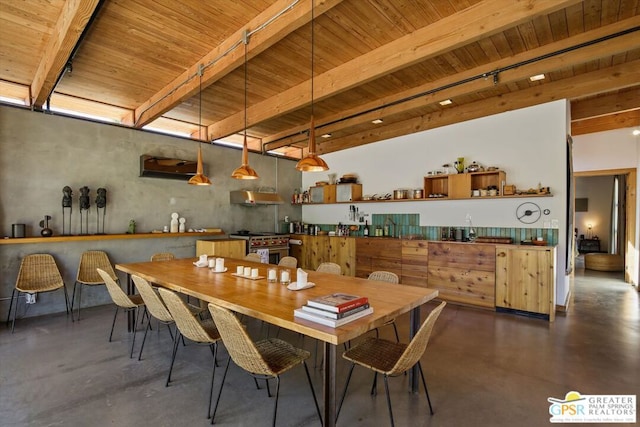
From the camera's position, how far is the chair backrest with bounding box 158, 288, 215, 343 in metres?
2.20

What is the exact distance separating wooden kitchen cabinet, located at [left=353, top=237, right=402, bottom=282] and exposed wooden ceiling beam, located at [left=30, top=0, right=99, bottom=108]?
4807mm

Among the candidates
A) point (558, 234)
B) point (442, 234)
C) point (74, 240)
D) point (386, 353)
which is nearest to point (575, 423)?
point (386, 353)

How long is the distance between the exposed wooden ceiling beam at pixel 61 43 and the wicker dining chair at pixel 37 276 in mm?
2074

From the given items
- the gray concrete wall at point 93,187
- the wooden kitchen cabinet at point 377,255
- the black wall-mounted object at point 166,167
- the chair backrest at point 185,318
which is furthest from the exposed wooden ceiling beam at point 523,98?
the chair backrest at point 185,318

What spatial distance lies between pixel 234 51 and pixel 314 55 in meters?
0.86

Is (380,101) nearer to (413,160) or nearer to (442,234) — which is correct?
(413,160)

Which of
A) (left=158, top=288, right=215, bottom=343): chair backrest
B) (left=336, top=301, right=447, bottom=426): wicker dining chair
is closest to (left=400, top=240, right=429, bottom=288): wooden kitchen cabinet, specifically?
(left=336, top=301, right=447, bottom=426): wicker dining chair

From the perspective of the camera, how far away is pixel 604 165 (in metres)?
6.36

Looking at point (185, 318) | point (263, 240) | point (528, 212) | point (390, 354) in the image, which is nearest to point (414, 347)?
point (390, 354)

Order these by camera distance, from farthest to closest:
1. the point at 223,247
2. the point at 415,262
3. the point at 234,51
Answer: the point at 223,247, the point at 415,262, the point at 234,51

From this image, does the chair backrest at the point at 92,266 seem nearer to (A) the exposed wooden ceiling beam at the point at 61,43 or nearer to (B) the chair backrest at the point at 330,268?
(A) the exposed wooden ceiling beam at the point at 61,43

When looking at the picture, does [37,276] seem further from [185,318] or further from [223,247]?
[185,318]

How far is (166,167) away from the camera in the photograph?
5273 millimetres

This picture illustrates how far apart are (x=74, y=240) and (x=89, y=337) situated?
155 cm
